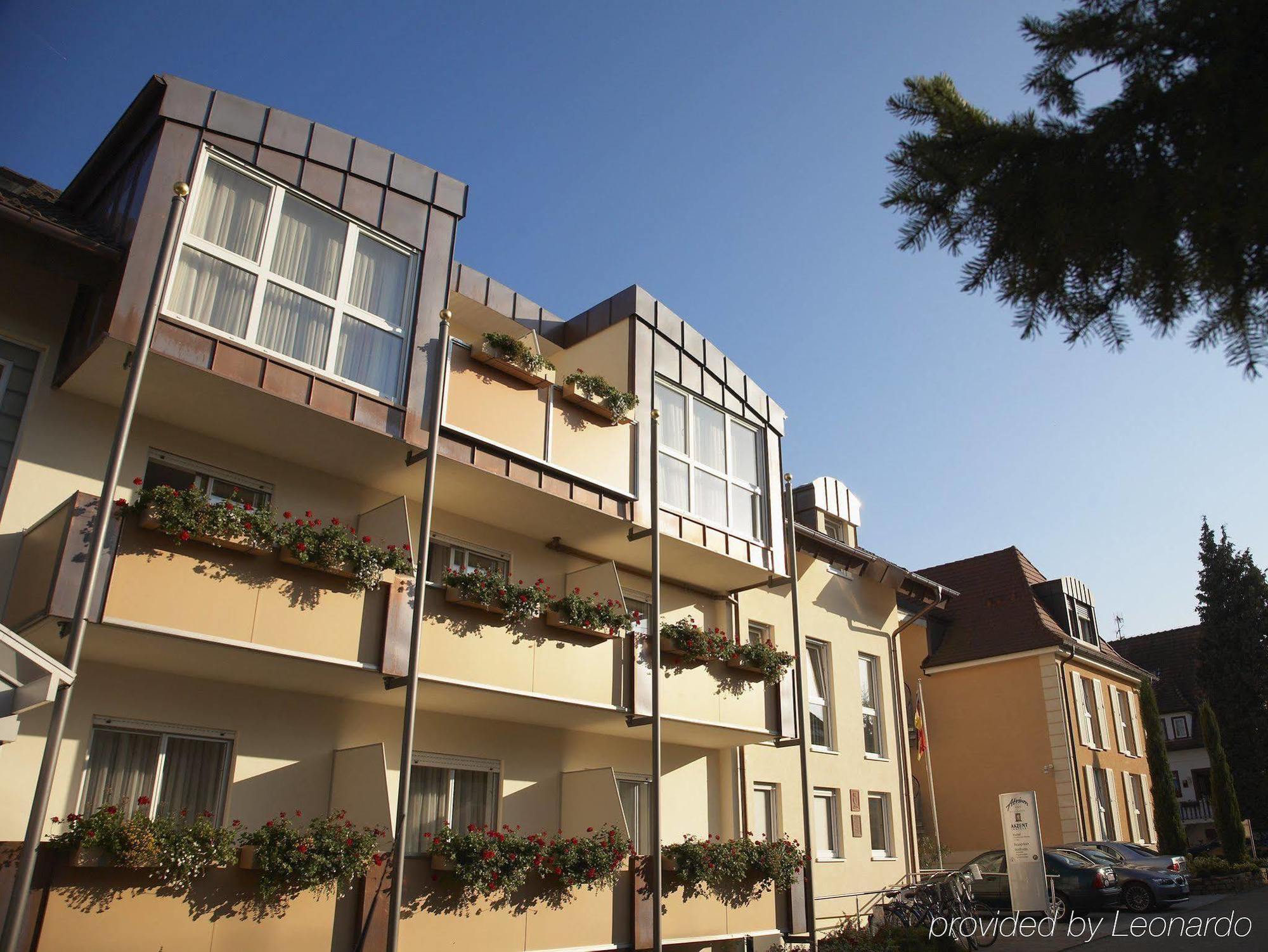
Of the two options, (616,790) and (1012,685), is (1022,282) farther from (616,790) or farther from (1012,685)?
(1012,685)

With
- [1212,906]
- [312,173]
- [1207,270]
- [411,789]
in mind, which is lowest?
Answer: [1212,906]

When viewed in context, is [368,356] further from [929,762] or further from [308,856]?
[929,762]

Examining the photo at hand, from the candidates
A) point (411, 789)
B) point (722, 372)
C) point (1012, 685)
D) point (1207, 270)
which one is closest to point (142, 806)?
point (411, 789)

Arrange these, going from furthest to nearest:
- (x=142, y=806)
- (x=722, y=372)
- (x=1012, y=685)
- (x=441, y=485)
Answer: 1. (x=1012, y=685)
2. (x=722, y=372)
3. (x=441, y=485)
4. (x=142, y=806)

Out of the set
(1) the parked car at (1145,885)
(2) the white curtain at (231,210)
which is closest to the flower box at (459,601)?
(2) the white curtain at (231,210)

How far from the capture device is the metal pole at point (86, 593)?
24.1 feet

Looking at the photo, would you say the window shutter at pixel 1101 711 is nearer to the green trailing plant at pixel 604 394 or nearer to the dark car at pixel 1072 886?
the dark car at pixel 1072 886

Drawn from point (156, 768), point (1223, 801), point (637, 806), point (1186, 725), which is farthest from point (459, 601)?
point (1186, 725)

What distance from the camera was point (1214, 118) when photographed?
3639 mm

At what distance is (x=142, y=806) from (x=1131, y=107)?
10.1 metres

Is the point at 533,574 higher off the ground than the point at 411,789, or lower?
higher

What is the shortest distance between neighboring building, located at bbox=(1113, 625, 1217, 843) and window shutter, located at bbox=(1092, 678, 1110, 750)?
1614cm

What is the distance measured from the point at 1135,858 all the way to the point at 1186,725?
2925 cm

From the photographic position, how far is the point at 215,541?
9992 mm
